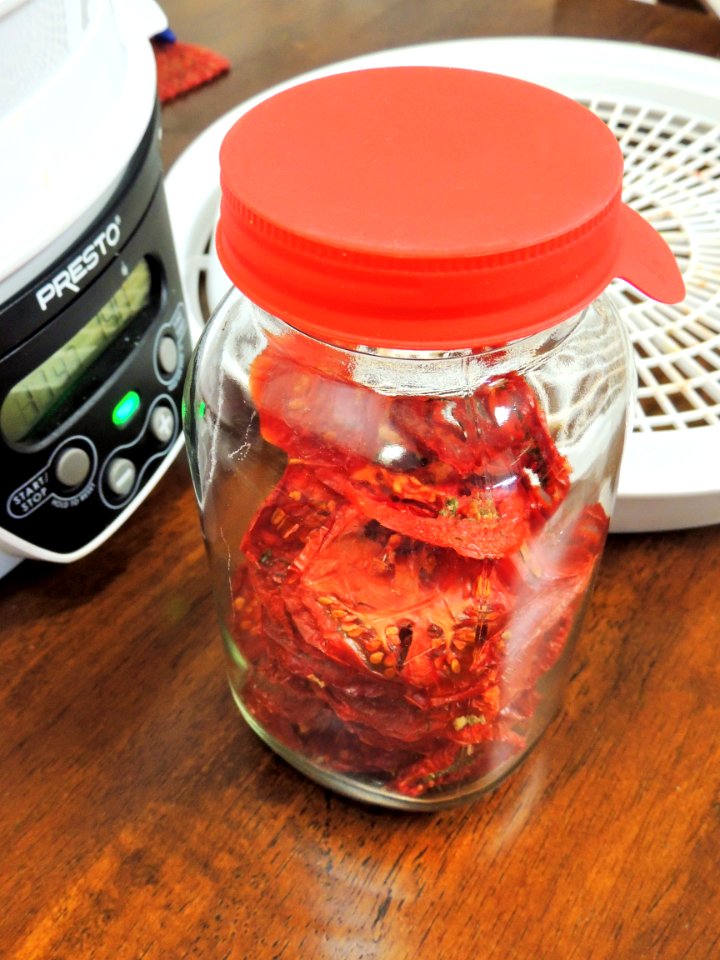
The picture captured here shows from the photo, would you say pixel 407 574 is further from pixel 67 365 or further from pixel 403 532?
pixel 67 365

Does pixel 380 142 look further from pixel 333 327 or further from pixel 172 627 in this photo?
pixel 172 627

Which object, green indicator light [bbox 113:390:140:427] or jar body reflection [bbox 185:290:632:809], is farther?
green indicator light [bbox 113:390:140:427]

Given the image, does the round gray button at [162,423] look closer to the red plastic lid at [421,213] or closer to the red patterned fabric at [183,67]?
the red plastic lid at [421,213]

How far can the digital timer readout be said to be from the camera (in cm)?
42

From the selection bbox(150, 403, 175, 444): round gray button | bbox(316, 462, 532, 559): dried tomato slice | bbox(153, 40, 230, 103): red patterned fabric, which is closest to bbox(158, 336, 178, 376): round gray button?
bbox(150, 403, 175, 444): round gray button

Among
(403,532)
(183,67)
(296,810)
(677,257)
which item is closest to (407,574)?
(403,532)

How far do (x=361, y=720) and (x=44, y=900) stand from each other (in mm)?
151

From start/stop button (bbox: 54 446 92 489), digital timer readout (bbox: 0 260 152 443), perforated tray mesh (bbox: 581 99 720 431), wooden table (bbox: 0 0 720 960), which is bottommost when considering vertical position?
wooden table (bbox: 0 0 720 960)

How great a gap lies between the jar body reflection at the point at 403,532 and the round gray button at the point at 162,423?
0.07 meters

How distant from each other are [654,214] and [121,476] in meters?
0.43

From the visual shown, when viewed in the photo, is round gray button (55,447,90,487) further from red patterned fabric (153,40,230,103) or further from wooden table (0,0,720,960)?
red patterned fabric (153,40,230,103)

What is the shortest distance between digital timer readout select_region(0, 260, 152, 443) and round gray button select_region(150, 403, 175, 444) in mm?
50

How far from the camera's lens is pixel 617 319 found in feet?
1.37

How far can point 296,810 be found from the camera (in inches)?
16.1
